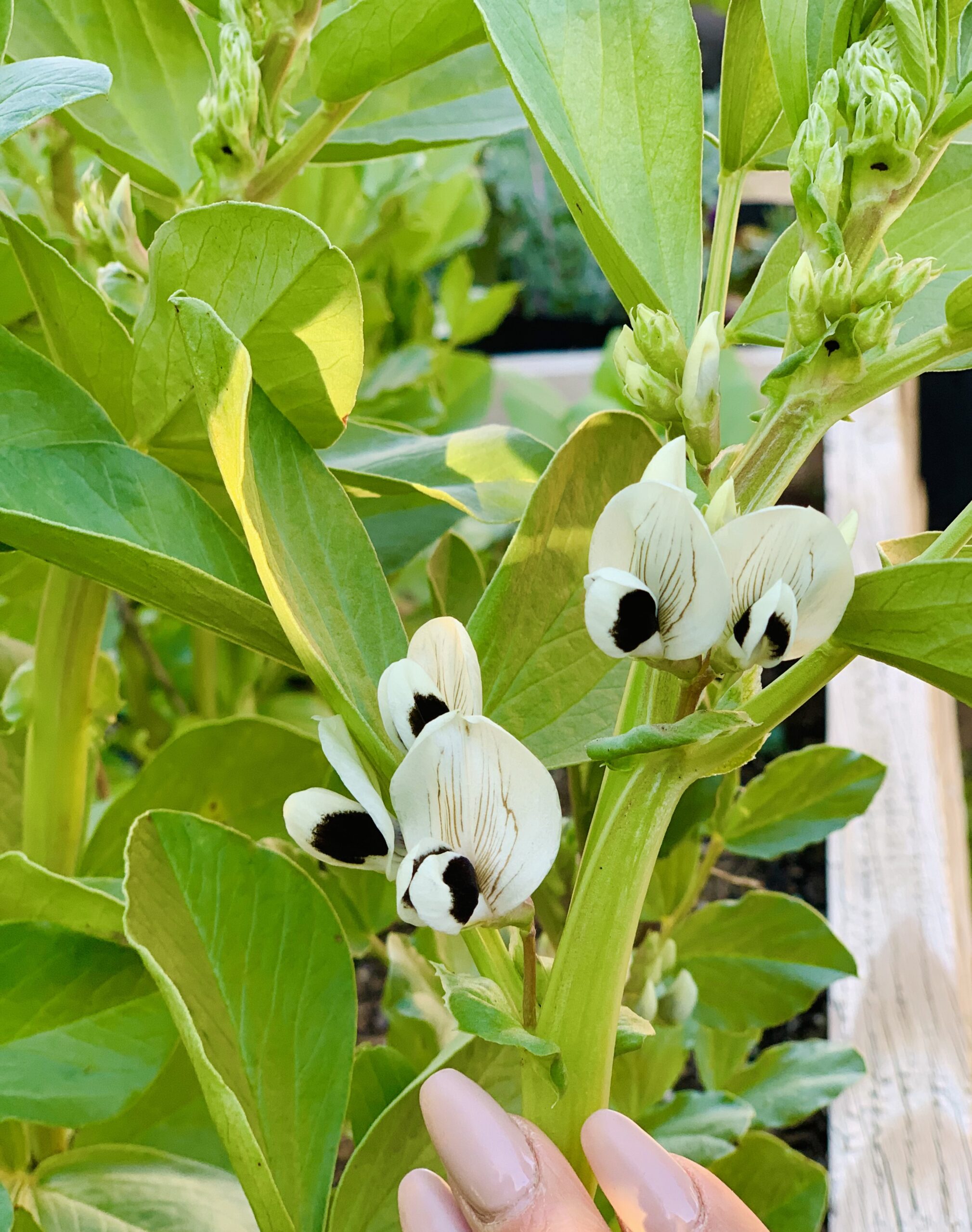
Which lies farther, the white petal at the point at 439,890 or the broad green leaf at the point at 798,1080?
the broad green leaf at the point at 798,1080

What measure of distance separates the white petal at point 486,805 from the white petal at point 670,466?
46 millimetres

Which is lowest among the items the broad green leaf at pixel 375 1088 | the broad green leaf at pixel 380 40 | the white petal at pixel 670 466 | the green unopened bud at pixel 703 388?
the broad green leaf at pixel 375 1088

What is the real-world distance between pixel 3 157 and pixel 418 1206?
0.46 metres

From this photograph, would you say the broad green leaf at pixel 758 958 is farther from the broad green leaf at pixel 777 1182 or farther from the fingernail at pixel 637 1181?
the fingernail at pixel 637 1181

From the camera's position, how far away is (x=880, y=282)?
0.59 ft

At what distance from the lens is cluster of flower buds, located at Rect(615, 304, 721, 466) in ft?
0.61

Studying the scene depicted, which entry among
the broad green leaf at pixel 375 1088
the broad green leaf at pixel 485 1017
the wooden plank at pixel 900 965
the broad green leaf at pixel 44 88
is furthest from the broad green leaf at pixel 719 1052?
the broad green leaf at pixel 44 88

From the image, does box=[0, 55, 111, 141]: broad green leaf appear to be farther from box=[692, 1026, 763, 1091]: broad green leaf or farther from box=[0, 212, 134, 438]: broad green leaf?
box=[692, 1026, 763, 1091]: broad green leaf

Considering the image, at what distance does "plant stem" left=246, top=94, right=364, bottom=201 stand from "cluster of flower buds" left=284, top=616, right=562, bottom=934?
0.17 meters

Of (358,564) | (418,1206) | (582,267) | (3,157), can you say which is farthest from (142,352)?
(582,267)

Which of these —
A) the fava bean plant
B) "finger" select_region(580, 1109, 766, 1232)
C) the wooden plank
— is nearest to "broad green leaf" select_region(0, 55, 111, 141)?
the fava bean plant

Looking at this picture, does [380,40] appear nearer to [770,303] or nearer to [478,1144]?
A: [770,303]

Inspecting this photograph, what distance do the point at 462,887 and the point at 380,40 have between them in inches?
8.6

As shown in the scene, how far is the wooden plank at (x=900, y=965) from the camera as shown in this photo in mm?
406
